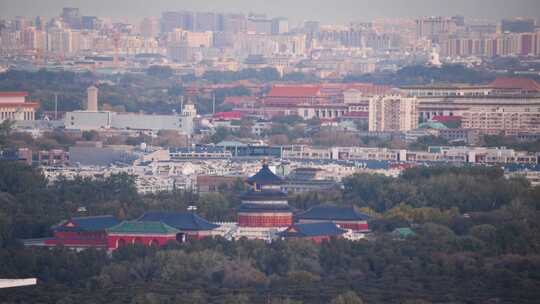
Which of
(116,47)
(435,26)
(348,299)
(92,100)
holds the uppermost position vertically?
(435,26)

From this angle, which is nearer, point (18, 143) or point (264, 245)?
point (264, 245)

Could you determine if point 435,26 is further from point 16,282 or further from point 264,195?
point 16,282

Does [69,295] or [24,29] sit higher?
[24,29]

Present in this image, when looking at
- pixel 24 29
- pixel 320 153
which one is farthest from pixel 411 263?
pixel 24 29

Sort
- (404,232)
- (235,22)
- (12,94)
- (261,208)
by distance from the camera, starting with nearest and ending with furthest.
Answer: (404,232) → (261,208) → (12,94) → (235,22)

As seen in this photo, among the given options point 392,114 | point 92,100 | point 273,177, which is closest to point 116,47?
point 92,100

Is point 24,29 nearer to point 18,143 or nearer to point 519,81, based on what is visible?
point 519,81

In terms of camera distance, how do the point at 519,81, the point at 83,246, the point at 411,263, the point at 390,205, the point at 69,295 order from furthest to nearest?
the point at 519,81
the point at 390,205
the point at 83,246
the point at 411,263
the point at 69,295

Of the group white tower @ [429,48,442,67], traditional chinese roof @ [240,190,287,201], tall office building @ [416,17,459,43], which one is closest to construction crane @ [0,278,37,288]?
traditional chinese roof @ [240,190,287,201]
